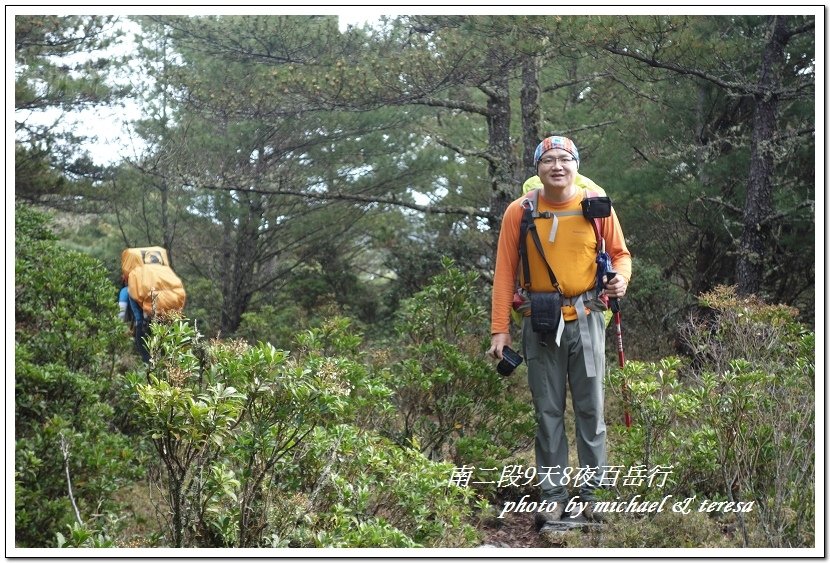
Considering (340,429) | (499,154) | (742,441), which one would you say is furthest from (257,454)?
(499,154)

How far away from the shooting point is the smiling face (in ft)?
13.9

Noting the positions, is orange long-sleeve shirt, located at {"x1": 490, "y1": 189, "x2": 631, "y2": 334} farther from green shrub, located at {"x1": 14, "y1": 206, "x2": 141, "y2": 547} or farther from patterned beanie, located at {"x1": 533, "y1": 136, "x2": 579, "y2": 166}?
green shrub, located at {"x1": 14, "y1": 206, "x2": 141, "y2": 547}

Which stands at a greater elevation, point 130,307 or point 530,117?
point 530,117

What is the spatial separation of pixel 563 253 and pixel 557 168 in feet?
1.36

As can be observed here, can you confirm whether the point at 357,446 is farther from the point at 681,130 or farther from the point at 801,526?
the point at 681,130

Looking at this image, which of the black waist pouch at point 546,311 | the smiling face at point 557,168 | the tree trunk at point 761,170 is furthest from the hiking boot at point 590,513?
the tree trunk at point 761,170

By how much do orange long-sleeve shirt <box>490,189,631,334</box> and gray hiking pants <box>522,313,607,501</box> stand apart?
0.56ft

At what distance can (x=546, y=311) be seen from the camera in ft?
14.0

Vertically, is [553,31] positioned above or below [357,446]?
above

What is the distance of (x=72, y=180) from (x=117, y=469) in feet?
23.7

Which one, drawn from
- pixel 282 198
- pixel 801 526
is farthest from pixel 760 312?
pixel 282 198

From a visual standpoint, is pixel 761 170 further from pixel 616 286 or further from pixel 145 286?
pixel 145 286

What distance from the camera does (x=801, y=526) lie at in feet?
11.9

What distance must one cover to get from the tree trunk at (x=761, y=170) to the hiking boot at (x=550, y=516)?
4.77m
